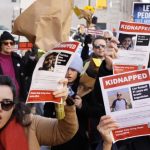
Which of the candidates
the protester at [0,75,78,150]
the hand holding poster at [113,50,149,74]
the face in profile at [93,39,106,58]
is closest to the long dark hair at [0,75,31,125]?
the protester at [0,75,78,150]

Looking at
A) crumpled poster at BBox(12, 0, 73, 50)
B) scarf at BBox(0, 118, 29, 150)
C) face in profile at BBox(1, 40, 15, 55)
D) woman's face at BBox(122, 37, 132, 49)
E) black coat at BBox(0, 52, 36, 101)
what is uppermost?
crumpled poster at BBox(12, 0, 73, 50)

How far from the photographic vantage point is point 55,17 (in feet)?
10.5

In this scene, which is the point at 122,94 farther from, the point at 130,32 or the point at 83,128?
the point at 83,128

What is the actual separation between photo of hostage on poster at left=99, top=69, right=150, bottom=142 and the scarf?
1.70 feet

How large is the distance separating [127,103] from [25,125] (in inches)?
23.9

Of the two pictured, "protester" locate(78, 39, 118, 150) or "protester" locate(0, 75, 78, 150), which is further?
"protester" locate(78, 39, 118, 150)

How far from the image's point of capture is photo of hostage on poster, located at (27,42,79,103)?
2926mm

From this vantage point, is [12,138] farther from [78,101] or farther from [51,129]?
[78,101]

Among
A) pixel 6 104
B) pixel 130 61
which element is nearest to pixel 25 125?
pixel 6 104

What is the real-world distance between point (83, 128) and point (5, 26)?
265 inches

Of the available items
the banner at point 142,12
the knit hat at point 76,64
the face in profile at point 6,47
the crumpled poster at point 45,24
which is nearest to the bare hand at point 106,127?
the crumpled poster at point 45,24

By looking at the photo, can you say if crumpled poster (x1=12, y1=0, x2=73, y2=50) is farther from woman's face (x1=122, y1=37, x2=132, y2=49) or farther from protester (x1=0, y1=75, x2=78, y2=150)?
woman's face (x1=122, y1=37, x2=132, y2=49)

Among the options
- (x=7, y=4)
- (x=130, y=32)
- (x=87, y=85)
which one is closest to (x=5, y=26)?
(x=7, y=4)

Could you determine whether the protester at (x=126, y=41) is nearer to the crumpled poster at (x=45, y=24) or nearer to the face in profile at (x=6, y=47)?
the crumpled poster at (x=45, y=24)
